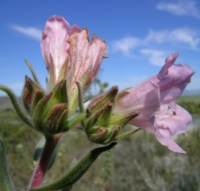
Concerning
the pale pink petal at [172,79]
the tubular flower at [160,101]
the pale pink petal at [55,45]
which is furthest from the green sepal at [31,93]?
the pale pink petal at [172,79]

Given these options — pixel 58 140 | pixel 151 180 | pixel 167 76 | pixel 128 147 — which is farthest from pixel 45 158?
pixel 128 147

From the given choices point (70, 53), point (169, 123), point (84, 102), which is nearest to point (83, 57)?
point (70, 53)

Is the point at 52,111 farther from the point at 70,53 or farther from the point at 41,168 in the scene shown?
the point at 70,53

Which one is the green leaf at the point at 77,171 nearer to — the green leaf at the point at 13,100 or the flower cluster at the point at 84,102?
the flower cluster at the point at 84,102

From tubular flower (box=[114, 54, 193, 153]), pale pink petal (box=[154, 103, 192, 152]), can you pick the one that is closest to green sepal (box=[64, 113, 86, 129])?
tubular flower (box=[114, 54, 193, 153])

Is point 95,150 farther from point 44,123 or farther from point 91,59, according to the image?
point 91,59

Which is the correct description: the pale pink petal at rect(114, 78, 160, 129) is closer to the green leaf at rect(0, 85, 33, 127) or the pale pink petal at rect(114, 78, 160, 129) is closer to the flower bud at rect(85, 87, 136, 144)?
the flower bud at rect(85, 87, 136, 144)

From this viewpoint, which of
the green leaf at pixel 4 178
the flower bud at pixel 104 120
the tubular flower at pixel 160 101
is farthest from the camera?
the tubular flower at pixel 160 101
